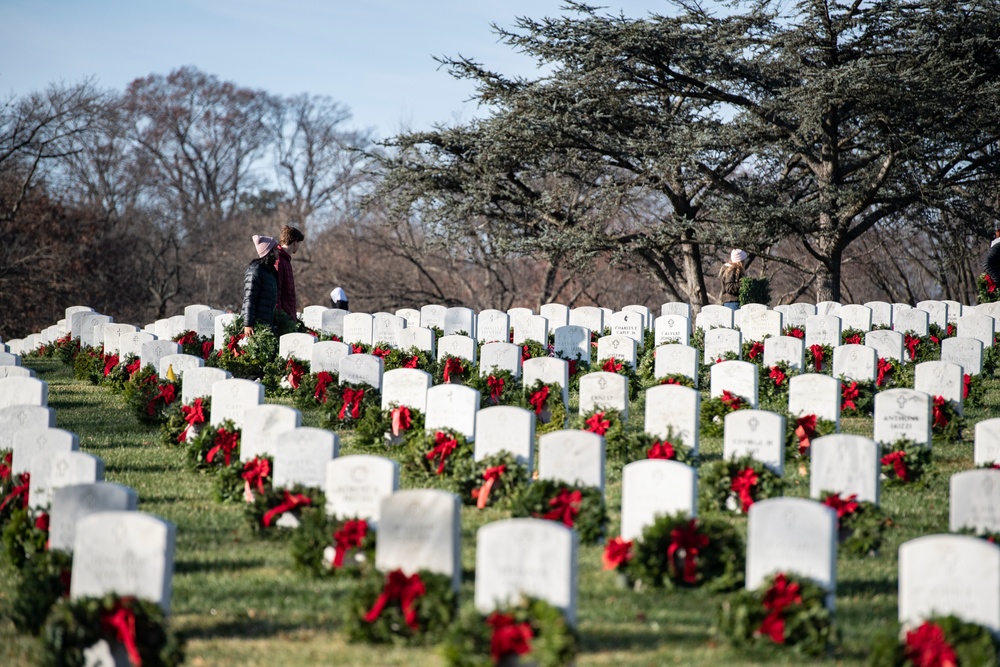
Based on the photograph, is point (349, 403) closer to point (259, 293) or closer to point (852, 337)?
point (259, 293)

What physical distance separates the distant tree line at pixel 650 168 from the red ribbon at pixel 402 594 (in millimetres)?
14677

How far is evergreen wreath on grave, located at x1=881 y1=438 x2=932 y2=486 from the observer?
7867 millimetres

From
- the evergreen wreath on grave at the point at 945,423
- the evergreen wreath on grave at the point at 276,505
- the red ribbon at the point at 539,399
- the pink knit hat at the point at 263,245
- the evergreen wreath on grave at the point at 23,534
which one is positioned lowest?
the evergreen wreath on grave at the point at 23,534

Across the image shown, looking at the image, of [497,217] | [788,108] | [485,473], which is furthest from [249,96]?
[485,473]

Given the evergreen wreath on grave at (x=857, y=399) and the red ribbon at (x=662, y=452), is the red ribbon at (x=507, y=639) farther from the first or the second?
the evergreen wreath on grave at (x=857, y=399)

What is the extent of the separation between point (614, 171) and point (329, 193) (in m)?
16.4

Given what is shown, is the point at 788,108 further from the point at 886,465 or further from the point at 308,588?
the point at 308,588

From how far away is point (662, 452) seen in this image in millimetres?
7746

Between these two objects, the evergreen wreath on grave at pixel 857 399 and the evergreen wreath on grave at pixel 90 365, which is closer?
the evergreen wreath on grave at pixel 857 399

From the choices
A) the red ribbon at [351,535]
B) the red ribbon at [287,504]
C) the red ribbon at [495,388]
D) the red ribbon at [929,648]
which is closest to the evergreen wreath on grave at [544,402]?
the red ribbon at [495,388]

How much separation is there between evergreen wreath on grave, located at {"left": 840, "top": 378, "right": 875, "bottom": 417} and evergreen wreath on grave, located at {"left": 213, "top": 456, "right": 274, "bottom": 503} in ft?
20.1

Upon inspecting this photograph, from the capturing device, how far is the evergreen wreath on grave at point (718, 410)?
9836 millimetres

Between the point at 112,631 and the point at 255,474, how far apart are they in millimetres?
2867

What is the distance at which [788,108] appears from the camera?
19000 millimetres
